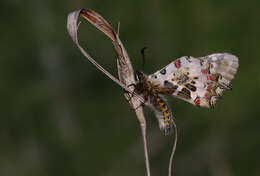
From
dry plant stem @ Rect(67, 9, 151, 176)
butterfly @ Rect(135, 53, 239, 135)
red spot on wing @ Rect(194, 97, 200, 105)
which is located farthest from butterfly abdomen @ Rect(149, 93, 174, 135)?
dry plant stem @ Rect(67, 9, 151, 176)

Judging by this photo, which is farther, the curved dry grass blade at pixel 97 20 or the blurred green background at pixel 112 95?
the blurred green background at pixel 112 95

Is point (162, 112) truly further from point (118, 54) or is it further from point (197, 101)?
point (118, 54)

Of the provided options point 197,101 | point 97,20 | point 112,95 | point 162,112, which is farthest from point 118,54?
point 112,95

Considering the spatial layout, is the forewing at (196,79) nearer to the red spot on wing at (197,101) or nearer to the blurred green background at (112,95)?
the red spot on wing at (197,101)

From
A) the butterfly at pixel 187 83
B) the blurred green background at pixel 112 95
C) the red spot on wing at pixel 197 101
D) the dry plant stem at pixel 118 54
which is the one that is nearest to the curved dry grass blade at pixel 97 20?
the dry plant stem at pixel 118 54

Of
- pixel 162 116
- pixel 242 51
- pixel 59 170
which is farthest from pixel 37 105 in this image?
pixel 162 116

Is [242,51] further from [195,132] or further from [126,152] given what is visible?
[126,152]

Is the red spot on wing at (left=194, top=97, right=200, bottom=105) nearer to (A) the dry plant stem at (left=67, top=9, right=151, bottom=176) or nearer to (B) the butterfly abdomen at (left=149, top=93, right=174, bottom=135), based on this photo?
(B) the butterfly abdomen at (left=149, top=93, right=174, bottom=135)
